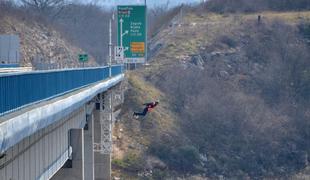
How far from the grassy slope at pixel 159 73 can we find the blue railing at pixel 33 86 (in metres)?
23.3

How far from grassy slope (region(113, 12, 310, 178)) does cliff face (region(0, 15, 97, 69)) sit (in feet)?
24.6

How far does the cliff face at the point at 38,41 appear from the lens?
226 feet

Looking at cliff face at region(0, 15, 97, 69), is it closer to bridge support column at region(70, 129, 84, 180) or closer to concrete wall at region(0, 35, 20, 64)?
concrete wall at region(0, 35, 20, 64)

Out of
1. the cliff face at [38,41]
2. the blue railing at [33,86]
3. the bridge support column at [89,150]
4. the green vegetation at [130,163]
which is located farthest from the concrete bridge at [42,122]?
the cliff face at [38,41]

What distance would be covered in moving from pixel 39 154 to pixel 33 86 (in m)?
2.24

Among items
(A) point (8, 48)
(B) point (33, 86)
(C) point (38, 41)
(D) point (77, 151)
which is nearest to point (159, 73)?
(C) point (38, 41)

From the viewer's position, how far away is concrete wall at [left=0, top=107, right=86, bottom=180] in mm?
12539

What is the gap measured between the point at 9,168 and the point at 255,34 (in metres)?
58.2

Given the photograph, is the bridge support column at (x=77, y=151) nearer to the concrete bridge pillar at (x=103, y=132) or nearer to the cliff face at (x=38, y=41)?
the concrete bridge pillar at (x=103, y=132)

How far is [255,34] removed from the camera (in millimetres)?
69062

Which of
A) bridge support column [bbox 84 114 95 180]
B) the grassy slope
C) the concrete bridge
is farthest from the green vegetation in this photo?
the concrete bridge

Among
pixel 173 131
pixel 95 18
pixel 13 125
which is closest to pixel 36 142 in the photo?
pixel 13 125

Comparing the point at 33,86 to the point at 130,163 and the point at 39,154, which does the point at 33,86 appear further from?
the point at 130,163

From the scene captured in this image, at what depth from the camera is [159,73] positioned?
6209 cm
